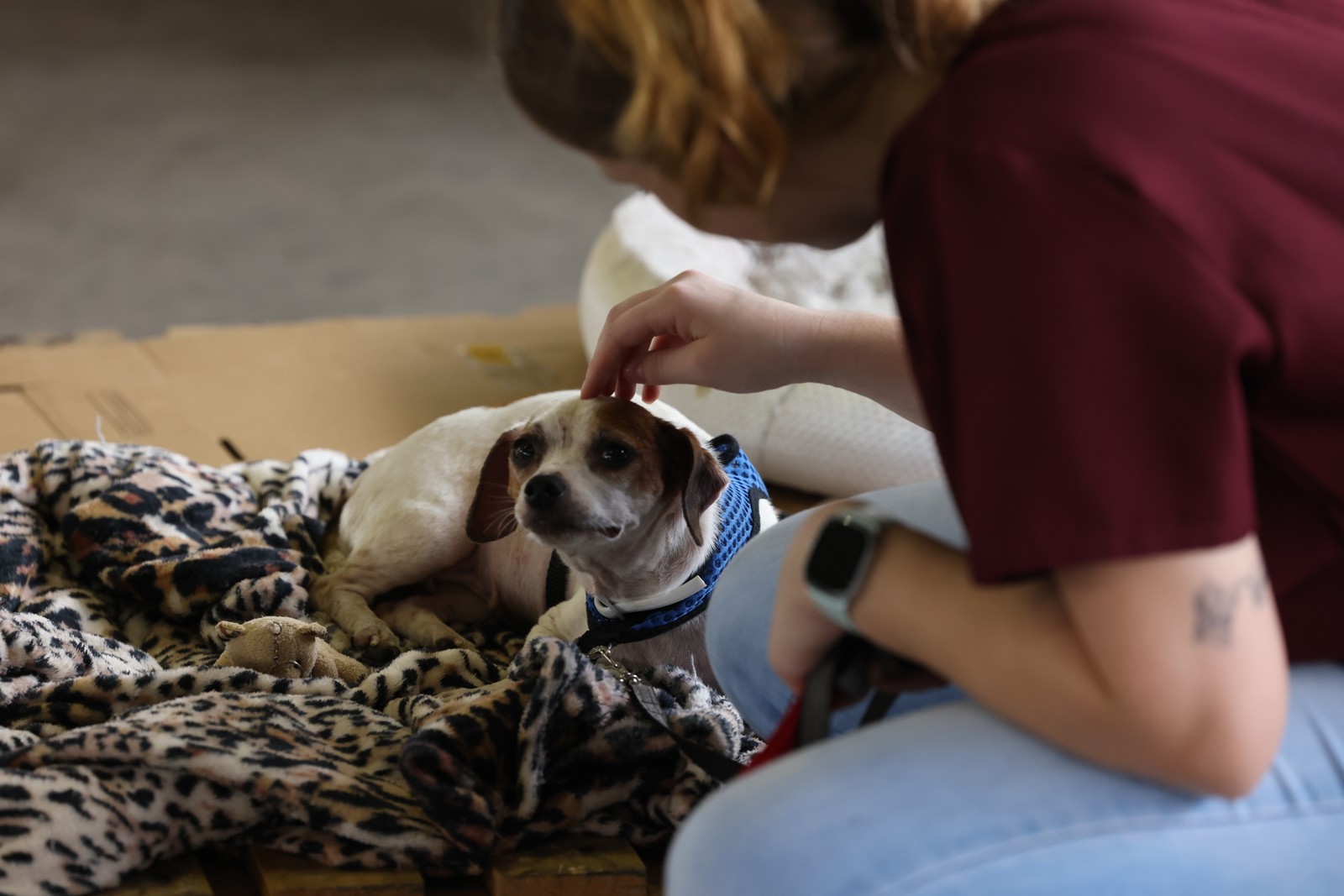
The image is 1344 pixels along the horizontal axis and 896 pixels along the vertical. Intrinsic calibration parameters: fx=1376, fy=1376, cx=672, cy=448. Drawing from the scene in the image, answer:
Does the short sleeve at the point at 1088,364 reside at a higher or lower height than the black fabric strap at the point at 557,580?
higher

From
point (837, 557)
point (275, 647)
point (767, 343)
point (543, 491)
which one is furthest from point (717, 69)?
point (275, 647)

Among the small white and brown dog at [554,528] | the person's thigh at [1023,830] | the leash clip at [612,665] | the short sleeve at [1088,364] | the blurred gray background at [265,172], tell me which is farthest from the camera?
the blurred gray background at [265,172]

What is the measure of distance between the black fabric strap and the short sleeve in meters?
1.40

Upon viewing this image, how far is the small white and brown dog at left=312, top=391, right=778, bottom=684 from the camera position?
1.87m

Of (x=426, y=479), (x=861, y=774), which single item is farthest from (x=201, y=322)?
(x=861, y=774)

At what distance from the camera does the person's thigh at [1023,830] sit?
94 cm

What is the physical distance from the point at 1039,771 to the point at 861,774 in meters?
0.12

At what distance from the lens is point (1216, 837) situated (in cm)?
94

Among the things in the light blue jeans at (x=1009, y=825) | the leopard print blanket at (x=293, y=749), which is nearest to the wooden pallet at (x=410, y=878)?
the leopard print blanket at (x=293, y=749)

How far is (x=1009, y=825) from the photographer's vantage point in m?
0.94

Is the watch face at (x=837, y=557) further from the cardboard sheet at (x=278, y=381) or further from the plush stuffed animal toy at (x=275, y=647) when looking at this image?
the cardboard sheet at (x=278, y=381)

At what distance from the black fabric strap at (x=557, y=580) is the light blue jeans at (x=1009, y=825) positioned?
119 cm

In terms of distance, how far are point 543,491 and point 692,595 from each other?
Result: 11.9 inches

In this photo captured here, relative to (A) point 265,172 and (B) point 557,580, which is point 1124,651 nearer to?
(B) point 557,580
